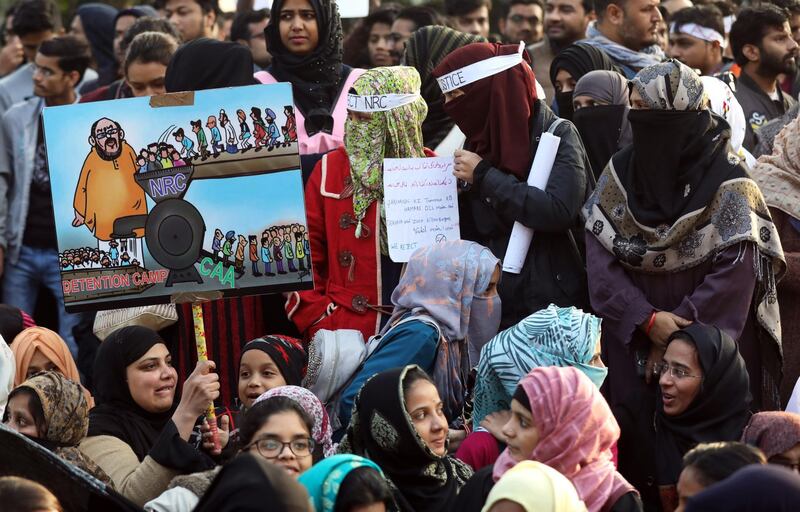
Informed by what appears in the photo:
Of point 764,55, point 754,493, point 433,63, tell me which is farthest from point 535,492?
point 764,55

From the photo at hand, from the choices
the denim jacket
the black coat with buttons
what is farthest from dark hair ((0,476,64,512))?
the denim jacket

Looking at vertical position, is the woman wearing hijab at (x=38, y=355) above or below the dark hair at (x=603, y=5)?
below

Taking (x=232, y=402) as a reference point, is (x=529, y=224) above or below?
Answer: above

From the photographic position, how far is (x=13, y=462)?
545cm

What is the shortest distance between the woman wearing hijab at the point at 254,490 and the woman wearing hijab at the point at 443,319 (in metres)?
2.08

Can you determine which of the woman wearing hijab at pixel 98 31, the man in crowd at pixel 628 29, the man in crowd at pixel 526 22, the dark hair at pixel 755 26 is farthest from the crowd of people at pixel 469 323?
the woman wearing hijab at pixel 98 31

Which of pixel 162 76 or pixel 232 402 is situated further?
pixel 162 76

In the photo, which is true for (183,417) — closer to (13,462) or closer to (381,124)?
(13,462)

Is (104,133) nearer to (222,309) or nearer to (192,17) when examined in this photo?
(222,309)

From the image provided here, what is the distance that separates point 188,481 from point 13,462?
652 mm

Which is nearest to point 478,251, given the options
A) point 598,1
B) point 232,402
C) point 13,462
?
point 232,402

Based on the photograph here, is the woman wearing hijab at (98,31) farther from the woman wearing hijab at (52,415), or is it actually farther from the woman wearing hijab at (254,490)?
the woman wearing hijab at (254,490)

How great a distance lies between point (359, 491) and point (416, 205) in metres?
2.33

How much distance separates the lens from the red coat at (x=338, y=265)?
7.41 m
